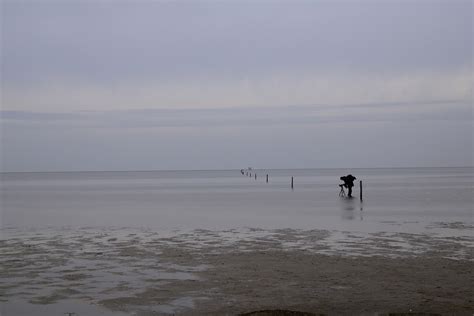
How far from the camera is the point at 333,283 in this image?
13.2 m

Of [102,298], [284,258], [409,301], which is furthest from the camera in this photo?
[284,258]

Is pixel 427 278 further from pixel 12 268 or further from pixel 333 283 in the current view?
pixel 12 268

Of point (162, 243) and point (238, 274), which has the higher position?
point (238, 274)

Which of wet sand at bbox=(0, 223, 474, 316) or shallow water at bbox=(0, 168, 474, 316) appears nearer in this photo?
wet sand at bbox=(0, 223, 474, 316)

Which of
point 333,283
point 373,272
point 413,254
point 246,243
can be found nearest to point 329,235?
point 246,243

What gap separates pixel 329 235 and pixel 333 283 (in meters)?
9.53

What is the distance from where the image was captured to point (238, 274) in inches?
569

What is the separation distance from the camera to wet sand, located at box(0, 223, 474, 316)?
11250mm

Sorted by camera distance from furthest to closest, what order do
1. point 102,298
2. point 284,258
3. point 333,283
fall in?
point 284,258
point 333,283
point 102,298

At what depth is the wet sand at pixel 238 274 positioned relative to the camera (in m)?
11.2

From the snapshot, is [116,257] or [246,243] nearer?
[116,257]

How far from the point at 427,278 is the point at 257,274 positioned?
14.0 ft

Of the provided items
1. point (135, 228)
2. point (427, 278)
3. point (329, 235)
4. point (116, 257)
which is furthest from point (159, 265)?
point (135, 228)

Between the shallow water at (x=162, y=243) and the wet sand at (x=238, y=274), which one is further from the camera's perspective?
the shallow water at (x=162, y=243)
